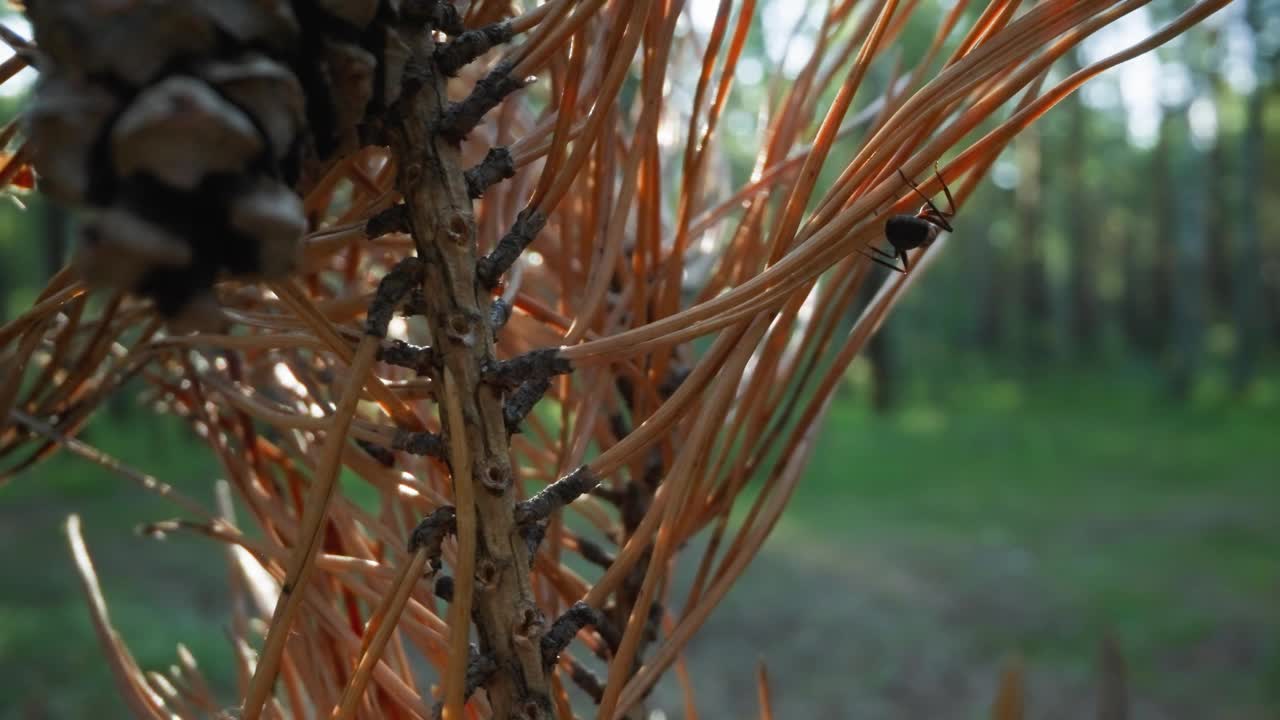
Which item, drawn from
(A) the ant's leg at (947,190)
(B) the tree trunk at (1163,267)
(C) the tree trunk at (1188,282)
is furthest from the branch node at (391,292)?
(B) the tree trunk at (1163,267)

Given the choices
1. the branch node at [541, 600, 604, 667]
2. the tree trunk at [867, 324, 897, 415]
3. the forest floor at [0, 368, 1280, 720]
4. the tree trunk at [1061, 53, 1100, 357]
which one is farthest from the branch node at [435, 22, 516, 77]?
the tree trunk at [1061, 53, 1100, 357]

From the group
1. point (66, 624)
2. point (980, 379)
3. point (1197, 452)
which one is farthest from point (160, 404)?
point (980, 379)

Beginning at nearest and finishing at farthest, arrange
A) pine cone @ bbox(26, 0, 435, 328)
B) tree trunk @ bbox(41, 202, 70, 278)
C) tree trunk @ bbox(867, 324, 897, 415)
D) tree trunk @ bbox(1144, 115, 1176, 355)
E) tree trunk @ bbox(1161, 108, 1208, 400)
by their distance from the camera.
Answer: pine cone @ bbox(26, 0, 435, 328), tree trunk @ bbox(41, 202, 70, 278), tree trunk @ bbox(1161, 108, 1208, 400), tree trunk @ bbox(867, 324, 897, 415), tree trunk @ bbox(1144, 115, 1176, 355)

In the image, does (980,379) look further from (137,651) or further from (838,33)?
(838,33)

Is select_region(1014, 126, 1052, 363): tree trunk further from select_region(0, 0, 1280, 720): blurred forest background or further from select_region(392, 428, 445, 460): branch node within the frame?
select_region(392, 428, 445, 460): branch node

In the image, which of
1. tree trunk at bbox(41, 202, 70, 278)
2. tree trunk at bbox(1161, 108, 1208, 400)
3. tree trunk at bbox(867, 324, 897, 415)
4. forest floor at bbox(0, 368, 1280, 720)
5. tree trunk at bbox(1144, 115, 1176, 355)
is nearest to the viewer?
forest floor at bbox(0, 368, 1280, 720)

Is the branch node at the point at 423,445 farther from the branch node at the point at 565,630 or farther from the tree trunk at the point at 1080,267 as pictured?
the tree trunk at the point at 1080,267

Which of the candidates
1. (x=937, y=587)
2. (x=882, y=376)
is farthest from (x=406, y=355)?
(x=882, y=376)
